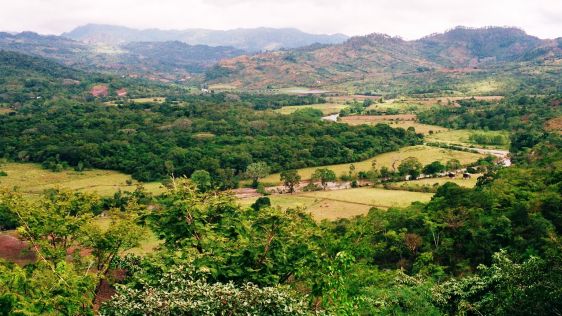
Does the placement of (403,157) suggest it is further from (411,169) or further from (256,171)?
(256,171)

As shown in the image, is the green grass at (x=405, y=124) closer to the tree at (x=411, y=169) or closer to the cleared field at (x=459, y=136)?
the cleared field at (x=459, y=136)

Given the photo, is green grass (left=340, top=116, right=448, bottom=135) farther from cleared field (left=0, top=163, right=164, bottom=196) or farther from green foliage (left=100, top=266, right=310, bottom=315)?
green foliage (left=100, top=266, right=310, bottom=315)

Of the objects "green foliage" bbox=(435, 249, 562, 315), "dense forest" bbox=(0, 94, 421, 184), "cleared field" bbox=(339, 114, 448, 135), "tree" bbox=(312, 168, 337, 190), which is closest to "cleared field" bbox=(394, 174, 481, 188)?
"tree" bbox=(312, 168, 337, 190)

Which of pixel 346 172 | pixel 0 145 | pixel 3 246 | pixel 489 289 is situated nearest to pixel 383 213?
pixel 489 289

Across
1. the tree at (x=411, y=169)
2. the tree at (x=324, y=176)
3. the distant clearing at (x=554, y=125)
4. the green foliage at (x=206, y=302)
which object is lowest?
the tree at (x=324, y=176)

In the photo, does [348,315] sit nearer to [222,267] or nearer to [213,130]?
[222,267]

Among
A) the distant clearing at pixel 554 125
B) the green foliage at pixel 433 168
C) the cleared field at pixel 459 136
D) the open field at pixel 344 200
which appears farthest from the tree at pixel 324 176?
the distant clearing at pixel 554 125
